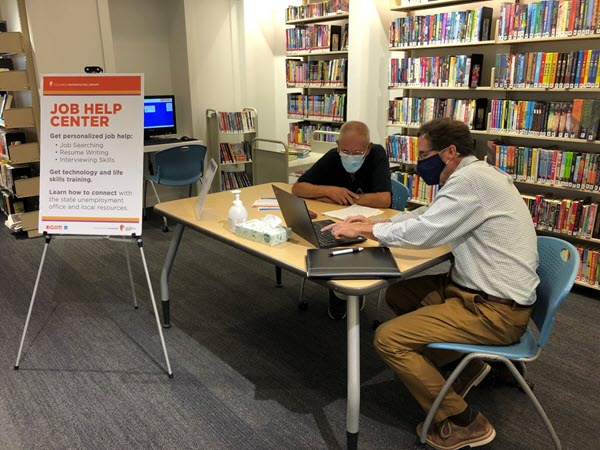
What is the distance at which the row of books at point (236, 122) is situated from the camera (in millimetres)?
5258

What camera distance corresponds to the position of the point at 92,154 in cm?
233

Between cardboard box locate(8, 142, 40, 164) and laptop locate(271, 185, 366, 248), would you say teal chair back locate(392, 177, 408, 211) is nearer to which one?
laptop locate(271, 185, 366, 248)

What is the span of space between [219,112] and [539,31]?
128 inches

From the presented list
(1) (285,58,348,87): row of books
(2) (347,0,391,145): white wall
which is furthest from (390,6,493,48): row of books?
(1) (285,58,348,87): row of books

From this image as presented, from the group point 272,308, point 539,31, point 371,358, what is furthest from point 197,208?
point 539,31

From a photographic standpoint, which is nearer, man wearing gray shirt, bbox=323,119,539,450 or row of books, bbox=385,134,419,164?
man wearing gray shirt, bbox=323,119,539,450

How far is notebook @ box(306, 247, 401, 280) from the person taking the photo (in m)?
1.63

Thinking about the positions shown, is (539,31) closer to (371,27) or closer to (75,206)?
(371,27)

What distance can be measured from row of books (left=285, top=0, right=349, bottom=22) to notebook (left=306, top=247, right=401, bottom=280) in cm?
329

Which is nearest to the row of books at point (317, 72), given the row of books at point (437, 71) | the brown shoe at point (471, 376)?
the row of books at point (437, 71)

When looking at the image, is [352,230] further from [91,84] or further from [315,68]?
[315,68]

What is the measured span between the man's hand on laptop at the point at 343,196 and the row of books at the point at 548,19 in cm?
168

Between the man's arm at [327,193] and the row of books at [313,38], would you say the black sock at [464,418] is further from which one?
the row of books at [313,38]

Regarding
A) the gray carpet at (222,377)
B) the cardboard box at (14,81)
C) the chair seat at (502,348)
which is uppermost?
the cardboard box at (14,81)
